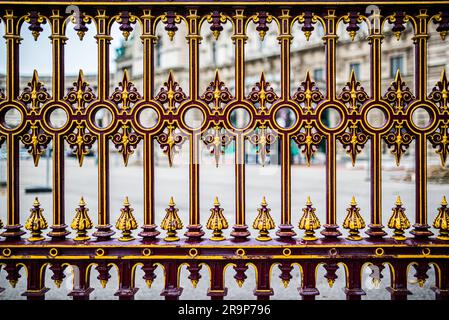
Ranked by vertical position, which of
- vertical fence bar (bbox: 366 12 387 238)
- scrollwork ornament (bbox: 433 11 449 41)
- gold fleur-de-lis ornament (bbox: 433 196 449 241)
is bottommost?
gold fleur-de-lis ornament (bbox: 433 196 449 241)

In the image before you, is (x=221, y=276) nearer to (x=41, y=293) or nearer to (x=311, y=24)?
(x=41, y=293)

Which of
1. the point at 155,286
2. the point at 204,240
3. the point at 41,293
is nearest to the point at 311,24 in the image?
the point at 204,240

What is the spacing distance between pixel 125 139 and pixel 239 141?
61 centimetres

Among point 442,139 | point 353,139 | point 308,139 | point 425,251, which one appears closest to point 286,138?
point 308,139

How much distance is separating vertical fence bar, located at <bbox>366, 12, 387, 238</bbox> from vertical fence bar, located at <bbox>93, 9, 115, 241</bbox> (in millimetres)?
1434

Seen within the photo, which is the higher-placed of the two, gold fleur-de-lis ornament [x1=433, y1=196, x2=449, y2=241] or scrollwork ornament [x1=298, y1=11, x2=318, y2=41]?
scrollwork ornament [x1=298, y1=11, x2=318, y2=41]

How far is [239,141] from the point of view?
80.7 inches

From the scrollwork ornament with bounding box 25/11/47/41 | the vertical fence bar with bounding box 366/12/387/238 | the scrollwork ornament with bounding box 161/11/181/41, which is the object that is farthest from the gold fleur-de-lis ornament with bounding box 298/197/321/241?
the scrollwork ornament with bounding box 25/11/47/41

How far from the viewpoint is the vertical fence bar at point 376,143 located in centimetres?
200

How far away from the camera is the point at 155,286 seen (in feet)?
10.7

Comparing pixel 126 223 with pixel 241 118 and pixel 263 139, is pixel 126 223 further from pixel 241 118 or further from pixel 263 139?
pixel 241 118

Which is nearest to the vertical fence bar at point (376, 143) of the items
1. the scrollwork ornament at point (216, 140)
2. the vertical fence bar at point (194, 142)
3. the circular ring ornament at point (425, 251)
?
the circular ring ornament at point (425, 251)

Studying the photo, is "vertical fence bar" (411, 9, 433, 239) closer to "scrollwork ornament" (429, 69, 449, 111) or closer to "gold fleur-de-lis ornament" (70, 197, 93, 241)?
"scrollwork ornament" (429, 69, 449, 111)

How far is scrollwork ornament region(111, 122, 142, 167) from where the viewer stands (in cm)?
199
